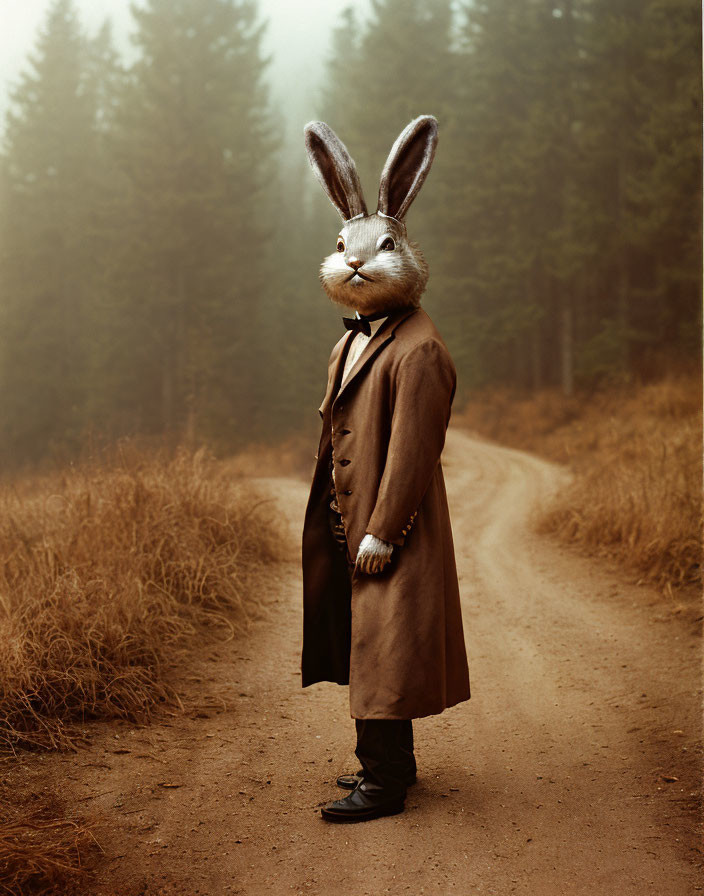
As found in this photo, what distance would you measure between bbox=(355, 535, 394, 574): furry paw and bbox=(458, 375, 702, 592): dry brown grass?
3.10 metres

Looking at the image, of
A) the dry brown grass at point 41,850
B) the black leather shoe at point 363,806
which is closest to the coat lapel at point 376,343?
the black leather shoe at point 363,806

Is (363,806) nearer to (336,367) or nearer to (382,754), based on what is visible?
(382,754)

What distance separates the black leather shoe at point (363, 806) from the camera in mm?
2488

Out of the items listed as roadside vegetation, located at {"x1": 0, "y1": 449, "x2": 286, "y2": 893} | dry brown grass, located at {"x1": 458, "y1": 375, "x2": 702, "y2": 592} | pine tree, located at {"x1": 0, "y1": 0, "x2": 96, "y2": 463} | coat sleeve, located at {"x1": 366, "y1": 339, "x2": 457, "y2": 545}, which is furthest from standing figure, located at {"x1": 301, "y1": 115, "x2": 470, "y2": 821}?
pine tree, located at {"x1": 0, "y1": 0, "x2": 96, "y2": 463}

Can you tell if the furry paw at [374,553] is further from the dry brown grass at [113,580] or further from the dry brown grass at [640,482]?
the dry brown grass at [640,482]

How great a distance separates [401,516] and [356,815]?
99 centimetres

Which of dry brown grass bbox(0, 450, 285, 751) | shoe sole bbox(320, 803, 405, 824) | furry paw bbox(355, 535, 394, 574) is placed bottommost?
shoe sole bbox(320, 803, 405, 824)

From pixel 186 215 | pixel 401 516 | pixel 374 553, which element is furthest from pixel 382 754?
pixel 186 215

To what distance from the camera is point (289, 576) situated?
553 centimetres

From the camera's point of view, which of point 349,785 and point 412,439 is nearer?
point 412,439

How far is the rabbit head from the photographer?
8.26ft

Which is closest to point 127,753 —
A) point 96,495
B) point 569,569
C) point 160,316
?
point 96,495

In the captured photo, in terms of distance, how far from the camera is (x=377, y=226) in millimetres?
2570

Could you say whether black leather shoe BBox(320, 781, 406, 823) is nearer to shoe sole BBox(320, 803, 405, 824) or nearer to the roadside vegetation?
shoe sole BBox(320, 803, 405, 824)
